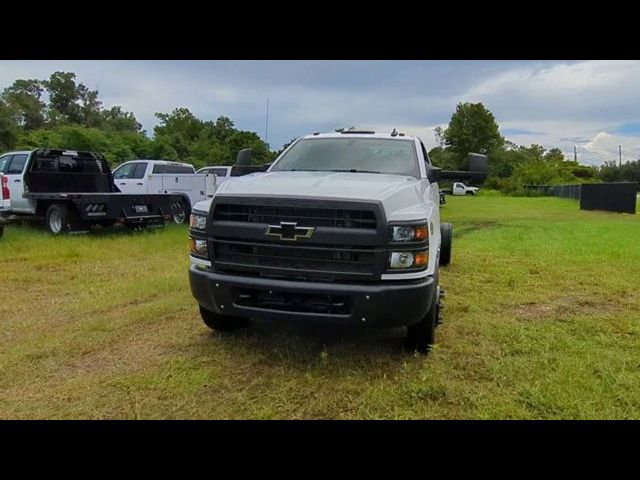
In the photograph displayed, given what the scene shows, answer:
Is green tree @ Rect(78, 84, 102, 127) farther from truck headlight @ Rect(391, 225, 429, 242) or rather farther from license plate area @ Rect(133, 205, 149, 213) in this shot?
truck headlight @ Rect(391, 225, 429, 242)

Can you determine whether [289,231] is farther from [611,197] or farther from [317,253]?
[611,197]

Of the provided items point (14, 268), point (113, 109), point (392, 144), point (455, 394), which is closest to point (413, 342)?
point (455, 394)

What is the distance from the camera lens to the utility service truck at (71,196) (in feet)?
32.7

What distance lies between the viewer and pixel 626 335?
4.46 m

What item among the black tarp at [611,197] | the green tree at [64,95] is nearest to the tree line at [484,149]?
the black tarp at [611,197]

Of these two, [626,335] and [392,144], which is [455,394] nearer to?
[626,335]

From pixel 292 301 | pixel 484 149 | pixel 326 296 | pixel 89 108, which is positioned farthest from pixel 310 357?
pixel 484 149

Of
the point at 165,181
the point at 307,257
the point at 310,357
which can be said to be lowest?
the point at 310,357

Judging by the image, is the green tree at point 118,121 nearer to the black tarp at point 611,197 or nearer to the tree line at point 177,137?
the tree line at point 177,137

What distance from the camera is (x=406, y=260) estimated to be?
3.25 metres

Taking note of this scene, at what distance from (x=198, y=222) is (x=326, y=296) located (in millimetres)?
1213

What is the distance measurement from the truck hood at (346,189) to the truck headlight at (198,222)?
0.22 feet

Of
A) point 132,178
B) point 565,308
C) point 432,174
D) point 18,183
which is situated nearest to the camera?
point 432,174

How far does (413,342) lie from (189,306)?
A: 261 centimetres
